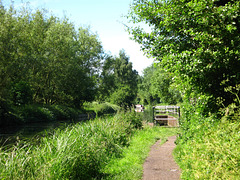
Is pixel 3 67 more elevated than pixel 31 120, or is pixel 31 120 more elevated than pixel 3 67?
pixel 3 67

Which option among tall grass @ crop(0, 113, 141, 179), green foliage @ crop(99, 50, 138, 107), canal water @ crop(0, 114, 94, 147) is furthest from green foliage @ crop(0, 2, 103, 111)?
tall grass @ crop(0, 113, 141, 179)

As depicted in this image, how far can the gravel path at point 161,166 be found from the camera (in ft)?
20.6

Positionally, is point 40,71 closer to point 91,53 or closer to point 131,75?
point 91,53

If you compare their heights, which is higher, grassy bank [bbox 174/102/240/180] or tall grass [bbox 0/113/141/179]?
grassy bank [bbox 174/102/240/180]

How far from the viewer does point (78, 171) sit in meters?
6.23

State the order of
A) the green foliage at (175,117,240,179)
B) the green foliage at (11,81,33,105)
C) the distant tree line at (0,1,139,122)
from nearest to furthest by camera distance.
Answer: the green foliage at (175,117,240,179)
the distant tree line at (0,1,139,122)
the green foliage at (11,81,33,105)

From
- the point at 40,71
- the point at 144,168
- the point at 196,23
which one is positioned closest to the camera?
the point at 196,23

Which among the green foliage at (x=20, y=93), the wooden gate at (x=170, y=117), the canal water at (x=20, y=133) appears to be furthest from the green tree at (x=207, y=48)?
the green foliage at (x=20, y=93)

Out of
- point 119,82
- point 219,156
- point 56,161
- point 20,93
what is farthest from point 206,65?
point 119,82

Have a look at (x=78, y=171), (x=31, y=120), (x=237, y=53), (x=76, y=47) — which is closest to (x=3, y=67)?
(x=31, y=120)

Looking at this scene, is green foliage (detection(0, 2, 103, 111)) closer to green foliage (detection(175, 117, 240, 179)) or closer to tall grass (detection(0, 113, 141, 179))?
tall grass (detection(0, 113, 141, 179))

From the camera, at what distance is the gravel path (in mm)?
6282

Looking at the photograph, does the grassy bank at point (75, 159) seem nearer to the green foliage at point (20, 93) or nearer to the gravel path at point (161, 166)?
the gravel path at point (161, 166)

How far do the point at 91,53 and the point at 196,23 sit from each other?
33.3 m
